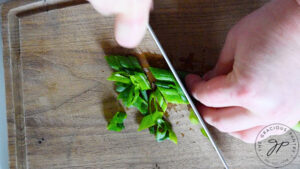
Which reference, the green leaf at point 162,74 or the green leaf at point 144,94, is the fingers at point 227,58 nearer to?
the green leaf at point 162,74

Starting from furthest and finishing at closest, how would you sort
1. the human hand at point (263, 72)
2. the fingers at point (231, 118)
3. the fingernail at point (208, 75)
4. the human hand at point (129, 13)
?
the fingernail at point (208, 75), the fingers at point (231, 118), the human hand at point (263, 72), the human hand at point (129, 13)

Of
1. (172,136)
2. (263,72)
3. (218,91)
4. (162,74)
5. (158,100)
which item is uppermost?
(263,72)

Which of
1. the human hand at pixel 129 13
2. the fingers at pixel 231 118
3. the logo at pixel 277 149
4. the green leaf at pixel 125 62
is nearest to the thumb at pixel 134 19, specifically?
the human hand at pixel 129 13

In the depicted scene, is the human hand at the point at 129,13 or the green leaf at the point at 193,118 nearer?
the human hand at the point at 129,13

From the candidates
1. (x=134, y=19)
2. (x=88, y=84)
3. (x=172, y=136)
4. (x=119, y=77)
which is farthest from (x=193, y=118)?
(x=134, y=19)

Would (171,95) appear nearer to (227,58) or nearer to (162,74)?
(162,74)

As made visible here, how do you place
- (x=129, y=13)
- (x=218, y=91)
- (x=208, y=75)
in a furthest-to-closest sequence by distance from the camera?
(x=208, y=75) < (x=218, y=91) < (x=129, y=13)
